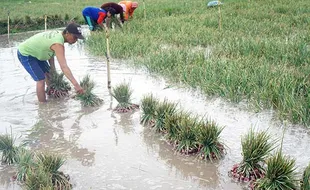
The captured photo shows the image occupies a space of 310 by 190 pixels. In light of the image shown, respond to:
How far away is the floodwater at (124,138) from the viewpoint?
13.6 feet

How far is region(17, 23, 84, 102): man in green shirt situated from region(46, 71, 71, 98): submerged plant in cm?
28

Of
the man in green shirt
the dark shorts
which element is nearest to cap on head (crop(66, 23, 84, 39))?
the man in green shirt

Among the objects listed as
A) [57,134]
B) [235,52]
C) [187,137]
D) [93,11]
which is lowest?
[57,134]

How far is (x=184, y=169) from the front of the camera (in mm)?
4316

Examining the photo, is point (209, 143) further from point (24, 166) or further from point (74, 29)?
point (74, 29)

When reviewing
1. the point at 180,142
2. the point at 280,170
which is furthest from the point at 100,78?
the point at 280,170

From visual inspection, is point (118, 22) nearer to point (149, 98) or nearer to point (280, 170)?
point (149, 98)

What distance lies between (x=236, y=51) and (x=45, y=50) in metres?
4.28

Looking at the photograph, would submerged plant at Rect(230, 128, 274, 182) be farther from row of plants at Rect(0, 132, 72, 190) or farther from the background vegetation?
row of plants at Rect(0, 132, 72, 190)

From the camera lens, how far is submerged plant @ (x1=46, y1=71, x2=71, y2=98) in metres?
6.94

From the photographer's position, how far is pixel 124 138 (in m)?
5.20

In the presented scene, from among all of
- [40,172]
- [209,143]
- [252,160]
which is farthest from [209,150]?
[40,172]

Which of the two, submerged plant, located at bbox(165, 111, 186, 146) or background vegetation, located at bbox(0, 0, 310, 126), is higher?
background vegetation, located at bbox(0, 0, 310, 126)

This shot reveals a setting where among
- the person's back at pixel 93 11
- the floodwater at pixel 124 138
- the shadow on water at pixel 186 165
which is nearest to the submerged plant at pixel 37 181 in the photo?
the floodwater at pixel 124 138
